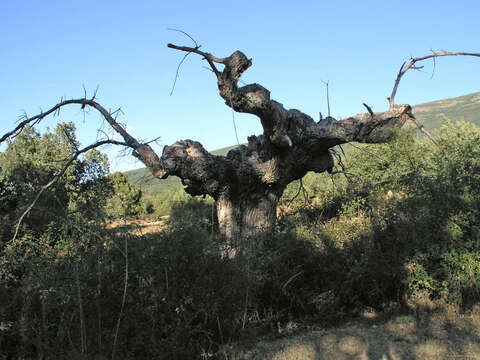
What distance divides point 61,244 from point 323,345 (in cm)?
419

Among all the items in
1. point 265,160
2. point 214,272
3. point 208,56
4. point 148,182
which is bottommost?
point 214,272

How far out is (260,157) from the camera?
31.9 ft

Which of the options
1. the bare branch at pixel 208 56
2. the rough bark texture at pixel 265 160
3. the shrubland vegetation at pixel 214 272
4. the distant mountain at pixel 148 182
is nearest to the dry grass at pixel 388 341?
the shrubland vegetation at pixel 214 272

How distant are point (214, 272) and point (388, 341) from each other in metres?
2.88

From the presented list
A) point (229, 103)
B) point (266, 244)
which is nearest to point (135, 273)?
point (266, 244)

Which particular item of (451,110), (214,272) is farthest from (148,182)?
(451,110)

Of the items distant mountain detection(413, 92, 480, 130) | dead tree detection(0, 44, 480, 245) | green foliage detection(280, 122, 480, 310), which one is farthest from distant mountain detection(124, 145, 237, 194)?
distant mountain detection(413, 92, 480, 130)

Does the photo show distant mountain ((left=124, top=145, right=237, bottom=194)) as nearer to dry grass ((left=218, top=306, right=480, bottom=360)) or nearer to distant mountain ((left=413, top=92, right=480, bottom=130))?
dry grass ((left=218, top=306, right=480, bottom=360))

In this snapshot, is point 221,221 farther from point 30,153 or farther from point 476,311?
point 30,153

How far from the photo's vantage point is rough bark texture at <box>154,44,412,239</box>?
930 centimetres

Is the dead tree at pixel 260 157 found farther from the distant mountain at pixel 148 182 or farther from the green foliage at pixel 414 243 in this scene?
the green foliage at pixel 414 243

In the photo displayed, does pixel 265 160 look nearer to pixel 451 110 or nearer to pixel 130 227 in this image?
pixel 130 227

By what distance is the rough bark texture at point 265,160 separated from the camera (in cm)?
930

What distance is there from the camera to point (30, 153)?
25531mm
